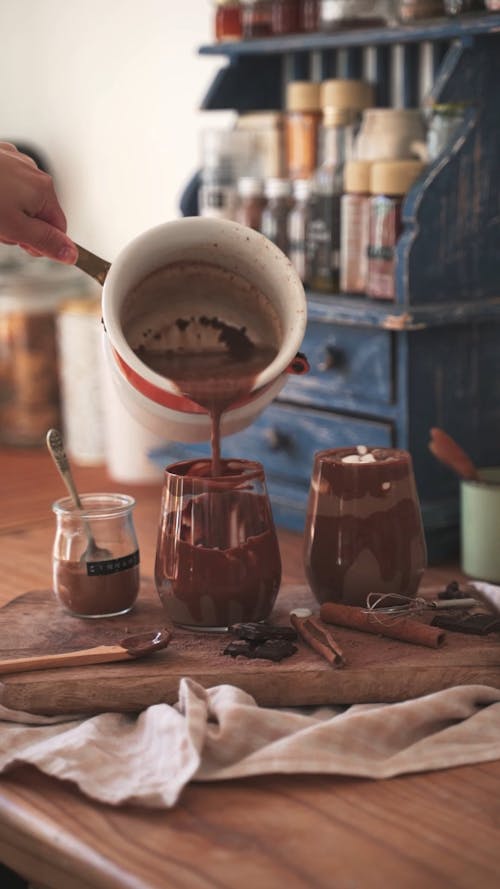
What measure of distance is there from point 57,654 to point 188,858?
34 cm

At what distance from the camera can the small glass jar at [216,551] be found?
1.26 meters

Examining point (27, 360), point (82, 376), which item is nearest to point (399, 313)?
point (82, 376)

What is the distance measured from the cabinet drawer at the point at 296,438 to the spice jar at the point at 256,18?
1.87 feet

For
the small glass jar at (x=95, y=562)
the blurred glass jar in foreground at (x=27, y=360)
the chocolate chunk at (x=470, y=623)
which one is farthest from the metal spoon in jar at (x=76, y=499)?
the blurred glass jar in foreground at (x=27, y=360)

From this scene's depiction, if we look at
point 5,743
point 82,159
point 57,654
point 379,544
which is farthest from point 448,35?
point 82,159

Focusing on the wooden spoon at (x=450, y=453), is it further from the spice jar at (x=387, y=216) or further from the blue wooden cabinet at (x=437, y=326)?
the spice jar at (x=387, y=216)

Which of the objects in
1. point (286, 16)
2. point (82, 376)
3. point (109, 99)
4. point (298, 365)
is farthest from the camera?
point (109, 99)

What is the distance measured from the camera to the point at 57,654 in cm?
123

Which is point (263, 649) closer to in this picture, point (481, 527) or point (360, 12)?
point (481, 527)

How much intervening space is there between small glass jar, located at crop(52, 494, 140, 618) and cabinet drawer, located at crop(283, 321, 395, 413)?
0.42 metres

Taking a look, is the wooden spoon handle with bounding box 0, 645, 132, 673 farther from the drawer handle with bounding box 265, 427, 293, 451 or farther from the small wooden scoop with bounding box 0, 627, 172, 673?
the drawer handle with bounding box 265, 427, 293, 451

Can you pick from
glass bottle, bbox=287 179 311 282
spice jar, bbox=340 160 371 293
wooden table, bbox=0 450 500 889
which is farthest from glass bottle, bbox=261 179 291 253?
wooden table, bbox=0 450 500 889

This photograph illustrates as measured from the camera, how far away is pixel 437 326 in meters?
1.59

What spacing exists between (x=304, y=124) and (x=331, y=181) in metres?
0.20
